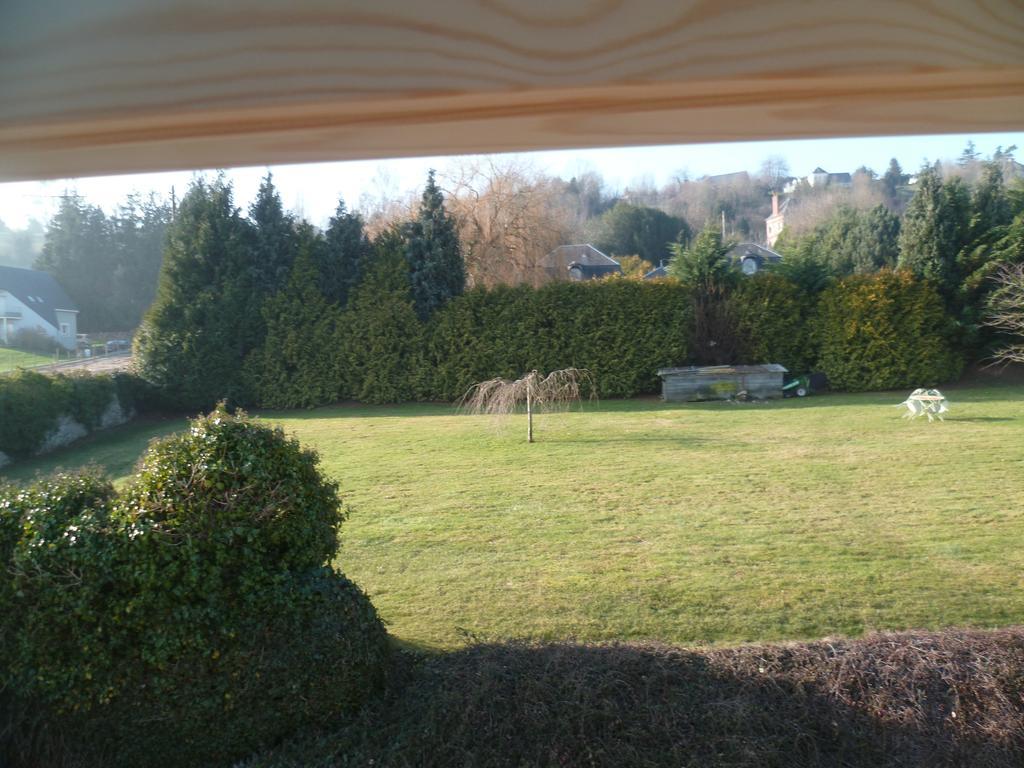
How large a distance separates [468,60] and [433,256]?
18.4 meters

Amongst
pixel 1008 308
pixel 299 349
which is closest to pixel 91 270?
pixel 299 349

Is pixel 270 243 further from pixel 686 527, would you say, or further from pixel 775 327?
pixel 686 527

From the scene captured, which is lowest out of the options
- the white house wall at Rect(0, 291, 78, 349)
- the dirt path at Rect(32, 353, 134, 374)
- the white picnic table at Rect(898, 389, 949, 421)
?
the white picnic table at Rect(898, 389, 949, 421)

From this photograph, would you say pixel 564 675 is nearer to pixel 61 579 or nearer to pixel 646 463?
pixel 61 579

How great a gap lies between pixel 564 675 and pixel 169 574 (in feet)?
6.54

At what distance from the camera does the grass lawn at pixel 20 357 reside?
28.5 ft

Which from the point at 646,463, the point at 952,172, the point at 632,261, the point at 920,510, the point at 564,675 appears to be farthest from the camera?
the point at 632,261

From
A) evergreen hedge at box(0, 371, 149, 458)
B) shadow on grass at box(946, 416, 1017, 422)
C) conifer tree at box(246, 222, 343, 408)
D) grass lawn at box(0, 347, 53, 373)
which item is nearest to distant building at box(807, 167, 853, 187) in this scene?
shadow on grass at box(946, 416, 1017, 422)

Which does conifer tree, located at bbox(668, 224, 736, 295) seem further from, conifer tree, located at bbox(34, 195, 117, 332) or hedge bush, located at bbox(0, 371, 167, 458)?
hedge bush, located at bbox(0, 371, 167, 458)

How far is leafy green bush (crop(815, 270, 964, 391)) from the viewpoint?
1756cm

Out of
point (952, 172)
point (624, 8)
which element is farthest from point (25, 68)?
point (952, 172)

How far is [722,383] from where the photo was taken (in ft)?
55.8

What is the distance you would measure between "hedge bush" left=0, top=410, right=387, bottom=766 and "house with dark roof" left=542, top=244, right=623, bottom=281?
16639 millimetres

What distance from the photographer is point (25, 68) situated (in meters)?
0.83
